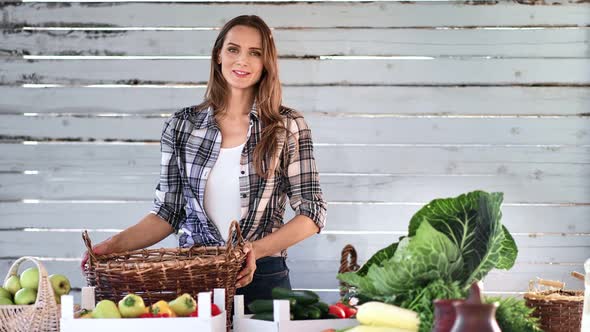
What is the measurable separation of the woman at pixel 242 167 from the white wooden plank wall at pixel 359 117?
1249 millimetres

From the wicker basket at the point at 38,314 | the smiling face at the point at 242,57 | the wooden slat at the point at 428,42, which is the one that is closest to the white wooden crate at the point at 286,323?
the wicker basket at the point at 38,314

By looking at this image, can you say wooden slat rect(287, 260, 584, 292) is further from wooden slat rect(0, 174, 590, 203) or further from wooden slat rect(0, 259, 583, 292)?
wooden slat rect(0, 174, 590, 203)

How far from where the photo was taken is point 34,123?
4855 millimetres

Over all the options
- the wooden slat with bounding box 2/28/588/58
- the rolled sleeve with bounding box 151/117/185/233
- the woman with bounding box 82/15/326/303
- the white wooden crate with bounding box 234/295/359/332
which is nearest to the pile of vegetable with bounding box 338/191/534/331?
the white wooden crate with bounding box 234/295/359/332

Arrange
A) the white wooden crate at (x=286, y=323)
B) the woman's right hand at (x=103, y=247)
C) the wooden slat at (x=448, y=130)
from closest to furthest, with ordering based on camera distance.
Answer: the white wooden crate at (x=286, y=323)
the woman's right hand at (x=103, y=247)
the wooden slat at (x=448, y=130)

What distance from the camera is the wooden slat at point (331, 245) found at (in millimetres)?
4773

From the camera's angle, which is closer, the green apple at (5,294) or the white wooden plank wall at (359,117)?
the green apple at (5,294)

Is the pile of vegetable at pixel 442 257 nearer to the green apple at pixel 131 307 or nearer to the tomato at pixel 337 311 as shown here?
the tomato at pixel 337 311

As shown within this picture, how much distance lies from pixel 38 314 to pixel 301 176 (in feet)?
3.95

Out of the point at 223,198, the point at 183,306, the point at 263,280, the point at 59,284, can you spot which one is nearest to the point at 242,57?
the point at 223,198

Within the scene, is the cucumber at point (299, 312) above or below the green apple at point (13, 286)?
below

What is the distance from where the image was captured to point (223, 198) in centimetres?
343

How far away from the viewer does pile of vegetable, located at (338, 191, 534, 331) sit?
2.00m

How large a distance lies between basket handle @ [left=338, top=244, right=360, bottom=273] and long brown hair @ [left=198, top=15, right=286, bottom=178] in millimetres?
1059
